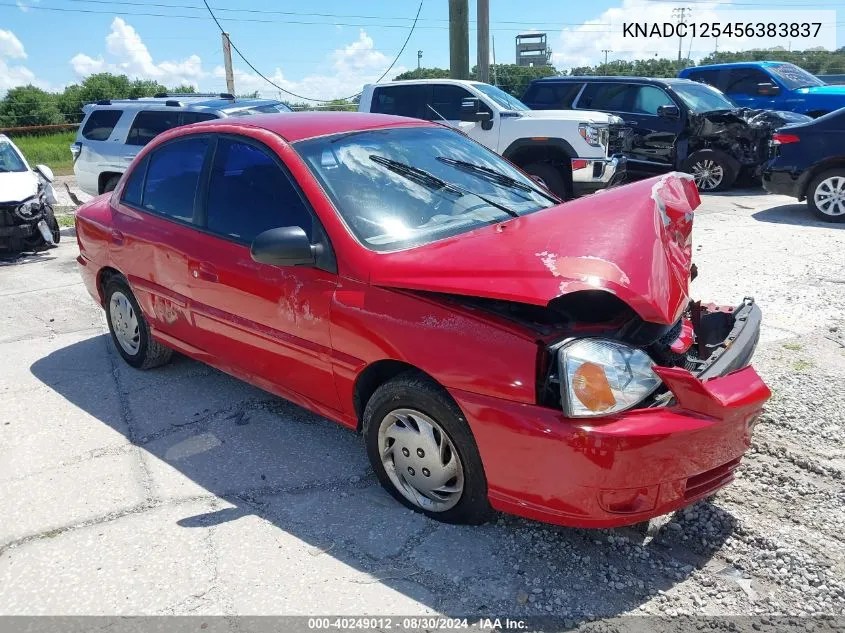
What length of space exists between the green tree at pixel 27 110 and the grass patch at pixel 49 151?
8.28ft

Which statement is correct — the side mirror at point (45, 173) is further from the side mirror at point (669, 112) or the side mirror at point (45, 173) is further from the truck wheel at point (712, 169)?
the truck wheel at point (712, 169)

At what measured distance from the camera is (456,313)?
2.87 meters

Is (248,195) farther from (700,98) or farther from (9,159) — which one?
(700,98)

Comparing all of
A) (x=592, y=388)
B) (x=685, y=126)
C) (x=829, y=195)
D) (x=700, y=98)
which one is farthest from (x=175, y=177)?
(x=700, y=98)

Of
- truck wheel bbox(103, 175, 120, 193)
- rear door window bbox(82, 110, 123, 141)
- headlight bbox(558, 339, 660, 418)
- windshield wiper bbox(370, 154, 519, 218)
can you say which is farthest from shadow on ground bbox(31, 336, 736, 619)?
rear door window bbox(82, 110, 123, 141)

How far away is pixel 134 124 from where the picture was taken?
1006 centimetres

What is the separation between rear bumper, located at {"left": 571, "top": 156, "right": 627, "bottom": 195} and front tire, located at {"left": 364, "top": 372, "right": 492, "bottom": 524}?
747cm

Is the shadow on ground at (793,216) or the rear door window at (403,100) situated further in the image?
the rear door window at (403,100)

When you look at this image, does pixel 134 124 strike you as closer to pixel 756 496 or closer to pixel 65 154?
pixel 756 496

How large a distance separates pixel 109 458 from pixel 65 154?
20549 mm

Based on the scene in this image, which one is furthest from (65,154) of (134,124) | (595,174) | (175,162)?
(175,162)

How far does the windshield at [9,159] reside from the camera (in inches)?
377

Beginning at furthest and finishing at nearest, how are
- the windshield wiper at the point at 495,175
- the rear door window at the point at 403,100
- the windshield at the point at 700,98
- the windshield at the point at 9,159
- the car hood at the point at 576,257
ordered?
the windshield at the point at 700,98
the rear door window at the point at 403,100
the windshield at the point at 9,159
the windshield wiper at the point at 495,175
the car hood at the point at 576,257

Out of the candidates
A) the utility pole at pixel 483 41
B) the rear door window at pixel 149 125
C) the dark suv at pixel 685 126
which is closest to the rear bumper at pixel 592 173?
the dark suv at pixel 685 126
